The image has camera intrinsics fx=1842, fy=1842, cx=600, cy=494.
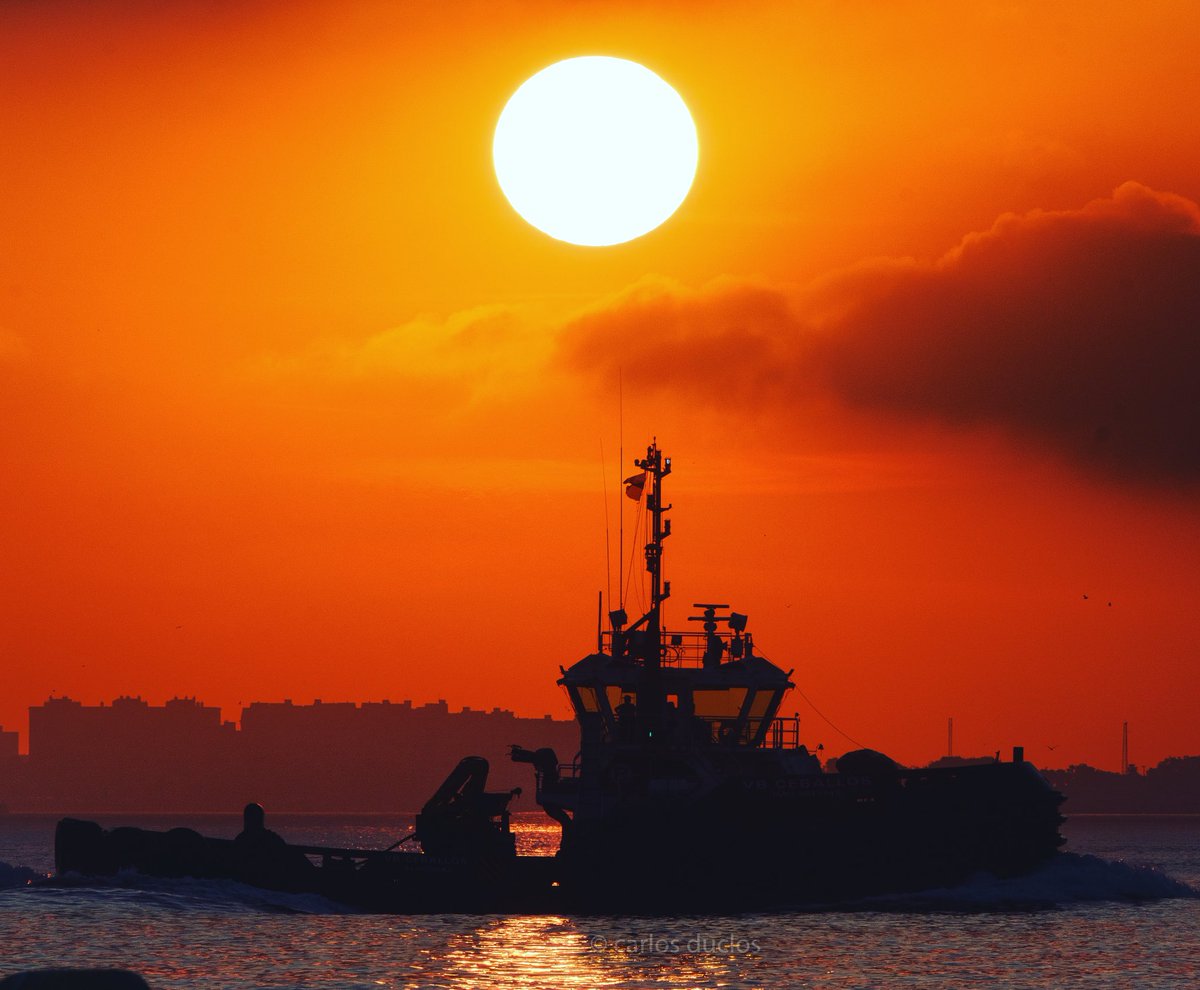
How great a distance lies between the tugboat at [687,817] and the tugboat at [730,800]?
56 mm

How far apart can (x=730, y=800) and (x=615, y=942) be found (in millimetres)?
5871

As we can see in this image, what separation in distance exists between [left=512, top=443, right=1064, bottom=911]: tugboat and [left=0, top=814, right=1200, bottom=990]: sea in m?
0.90

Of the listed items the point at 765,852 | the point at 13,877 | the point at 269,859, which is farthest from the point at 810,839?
the point at 13,877

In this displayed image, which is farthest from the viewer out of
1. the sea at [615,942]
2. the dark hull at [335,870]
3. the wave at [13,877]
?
the wave at [13,877]

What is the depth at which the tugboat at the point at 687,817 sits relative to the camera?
2215 inches

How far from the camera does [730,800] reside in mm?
55625

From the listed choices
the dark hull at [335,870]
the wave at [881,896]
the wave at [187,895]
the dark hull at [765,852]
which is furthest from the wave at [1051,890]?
the wave at [187,895]

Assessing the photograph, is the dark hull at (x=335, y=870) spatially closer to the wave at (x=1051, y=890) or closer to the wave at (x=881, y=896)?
the wave at (x=881, y=896)

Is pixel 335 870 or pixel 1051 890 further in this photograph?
pixel 1051 890

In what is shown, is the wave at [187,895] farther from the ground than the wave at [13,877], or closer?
closer

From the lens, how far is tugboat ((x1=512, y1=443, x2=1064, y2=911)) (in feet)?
184

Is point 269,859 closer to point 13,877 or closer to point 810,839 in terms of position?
point 810,839

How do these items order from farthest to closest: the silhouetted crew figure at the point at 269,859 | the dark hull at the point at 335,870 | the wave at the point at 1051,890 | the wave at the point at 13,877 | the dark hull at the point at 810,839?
the wave at the point at 13,877, the silhouetted crew figure at the point at 269,859, the wave at the point at 1051,890, the dark hull at the point at 335,870, the dark hull at the point at 810,839

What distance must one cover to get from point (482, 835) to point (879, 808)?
41.1ft
